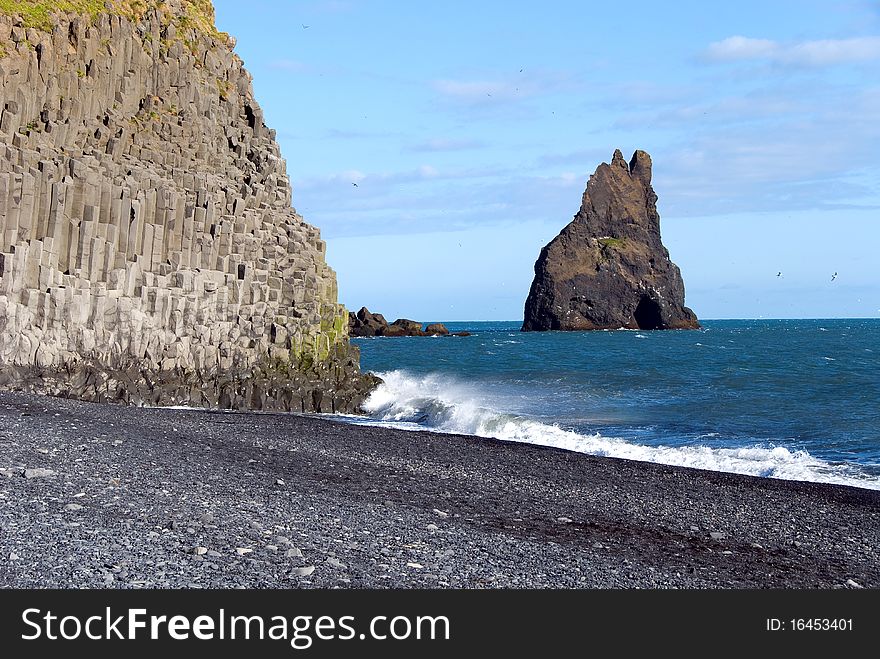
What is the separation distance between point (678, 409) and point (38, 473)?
93.6 feet

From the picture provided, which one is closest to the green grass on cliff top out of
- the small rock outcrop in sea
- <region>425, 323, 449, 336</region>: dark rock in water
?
the small rock outcrop in sea

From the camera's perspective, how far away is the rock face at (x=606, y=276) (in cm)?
16950

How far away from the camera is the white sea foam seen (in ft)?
68.1

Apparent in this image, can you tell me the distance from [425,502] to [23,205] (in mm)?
18217

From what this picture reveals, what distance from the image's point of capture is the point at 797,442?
26516 millimetres

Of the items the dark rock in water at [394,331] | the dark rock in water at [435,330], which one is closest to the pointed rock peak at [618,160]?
the dark rock in water at [435,330]

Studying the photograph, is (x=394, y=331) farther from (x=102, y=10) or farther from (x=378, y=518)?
(x=378, y=518)

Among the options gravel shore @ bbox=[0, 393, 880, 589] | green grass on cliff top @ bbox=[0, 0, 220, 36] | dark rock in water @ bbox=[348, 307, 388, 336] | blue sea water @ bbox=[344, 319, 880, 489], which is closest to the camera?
gravel shore @ bbox=[0, 393, 880, 589]

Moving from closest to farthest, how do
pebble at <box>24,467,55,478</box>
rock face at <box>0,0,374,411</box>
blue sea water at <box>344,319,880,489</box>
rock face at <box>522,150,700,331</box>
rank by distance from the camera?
pebble at <box>24,467,55,478</box> → blue sea water at <box>344,319,880,489</box> → rock face at <box>0,0,374,411</box> → rock face at <box>522,150,700,331</box>

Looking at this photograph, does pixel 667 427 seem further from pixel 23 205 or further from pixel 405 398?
pixel 23 205

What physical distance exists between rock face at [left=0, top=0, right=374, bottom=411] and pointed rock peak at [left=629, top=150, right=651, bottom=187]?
16208 cm

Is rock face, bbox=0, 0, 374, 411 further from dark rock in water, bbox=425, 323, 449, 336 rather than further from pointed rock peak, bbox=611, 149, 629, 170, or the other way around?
pointed rock peak, bbox=611, 149, 629, 170

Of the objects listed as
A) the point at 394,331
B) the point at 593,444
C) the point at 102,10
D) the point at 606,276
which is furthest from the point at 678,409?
the point at 606,276

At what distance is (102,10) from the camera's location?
33906mm
